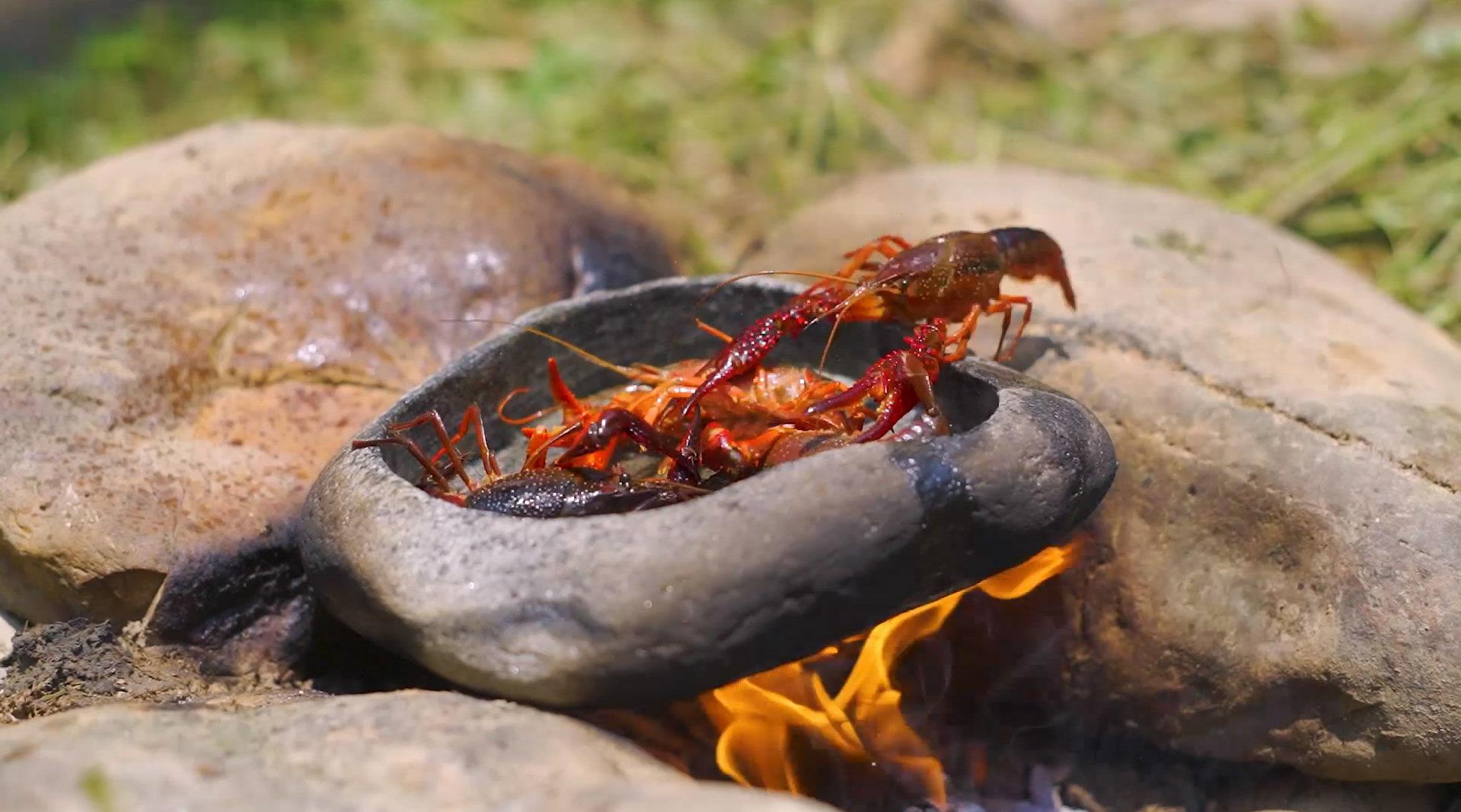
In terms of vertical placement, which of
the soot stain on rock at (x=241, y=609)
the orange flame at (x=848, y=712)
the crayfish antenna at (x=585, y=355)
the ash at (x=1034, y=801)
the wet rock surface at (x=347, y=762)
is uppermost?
the crayfish antenna at (x=585, y=355)

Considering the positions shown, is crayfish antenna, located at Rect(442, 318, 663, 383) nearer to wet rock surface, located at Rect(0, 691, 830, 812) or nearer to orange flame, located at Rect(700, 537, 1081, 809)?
orange flame, located at Rect(700, 537, 1081, 809)

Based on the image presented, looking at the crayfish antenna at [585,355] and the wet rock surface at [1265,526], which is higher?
the crayfish antenna at [585,355]

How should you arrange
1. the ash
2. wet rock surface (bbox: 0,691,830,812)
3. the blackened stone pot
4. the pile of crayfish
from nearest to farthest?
1. wet rock surface (bbox: 0,691,830,812)
2. the blackened stone pot
3. the pile of crayfish
4. the ash

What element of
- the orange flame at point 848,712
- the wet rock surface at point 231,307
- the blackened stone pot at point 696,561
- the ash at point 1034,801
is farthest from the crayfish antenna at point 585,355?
the ash at point 1034,801

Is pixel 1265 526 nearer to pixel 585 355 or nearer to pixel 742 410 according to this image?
pixel 742 410

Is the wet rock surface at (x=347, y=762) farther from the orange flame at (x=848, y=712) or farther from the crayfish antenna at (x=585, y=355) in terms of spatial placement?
the crayfish antenna at (x=585, y=355)

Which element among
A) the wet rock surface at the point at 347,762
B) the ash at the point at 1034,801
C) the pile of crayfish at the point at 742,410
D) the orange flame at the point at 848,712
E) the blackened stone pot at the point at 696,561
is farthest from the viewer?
the ash at the point at 1034,801

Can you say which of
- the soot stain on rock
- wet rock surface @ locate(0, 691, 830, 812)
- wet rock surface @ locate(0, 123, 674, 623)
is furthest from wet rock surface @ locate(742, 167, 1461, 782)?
the soot stain on rock
